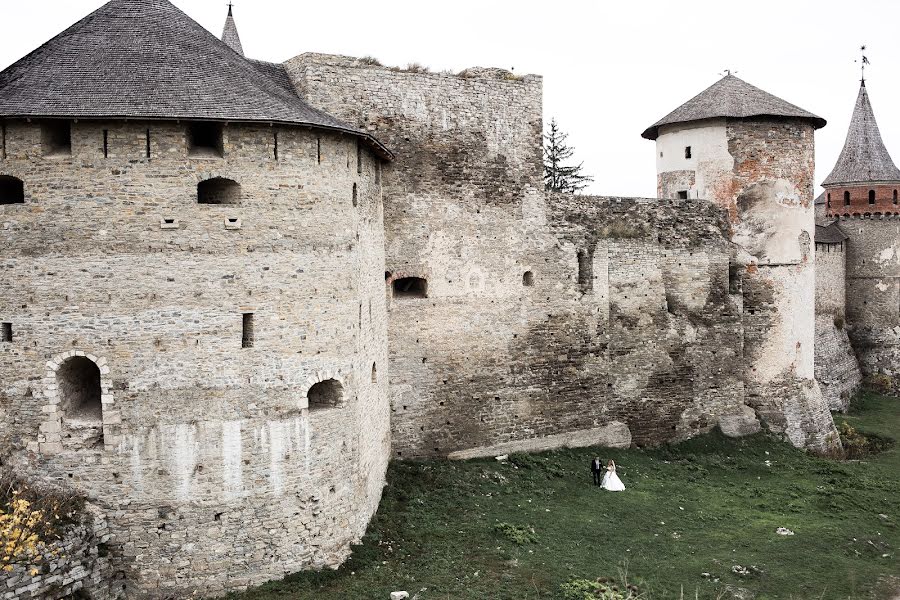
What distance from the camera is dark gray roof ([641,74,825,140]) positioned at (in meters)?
23.0

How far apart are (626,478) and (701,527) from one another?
9.41 feet

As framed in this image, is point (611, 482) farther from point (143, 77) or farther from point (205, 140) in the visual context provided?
point (143, 77)

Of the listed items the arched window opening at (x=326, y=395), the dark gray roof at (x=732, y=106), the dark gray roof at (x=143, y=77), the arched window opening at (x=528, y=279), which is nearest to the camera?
the dark gray roof at (x=143, y=77)

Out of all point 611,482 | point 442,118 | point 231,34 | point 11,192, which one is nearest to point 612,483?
point 611,482

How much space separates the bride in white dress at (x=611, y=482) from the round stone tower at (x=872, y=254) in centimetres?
2233

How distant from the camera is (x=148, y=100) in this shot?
1312 cm

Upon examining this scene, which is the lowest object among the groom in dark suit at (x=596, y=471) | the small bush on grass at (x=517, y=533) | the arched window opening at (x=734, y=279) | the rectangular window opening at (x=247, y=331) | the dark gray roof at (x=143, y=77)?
the small bush on grass at (x=517, y=533)

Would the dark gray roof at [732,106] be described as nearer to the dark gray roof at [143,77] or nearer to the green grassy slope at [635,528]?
the green grassy slope at [635,528]

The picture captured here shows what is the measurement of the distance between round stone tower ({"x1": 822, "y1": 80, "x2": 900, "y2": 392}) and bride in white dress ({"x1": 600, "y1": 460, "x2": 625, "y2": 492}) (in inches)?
879

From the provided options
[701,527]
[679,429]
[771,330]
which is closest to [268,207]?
[701,527]

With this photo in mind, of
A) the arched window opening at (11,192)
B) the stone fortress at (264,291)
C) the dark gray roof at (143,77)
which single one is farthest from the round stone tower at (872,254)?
the arched window opening at (11,192)

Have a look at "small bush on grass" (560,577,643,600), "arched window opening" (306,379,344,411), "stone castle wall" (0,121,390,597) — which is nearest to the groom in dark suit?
"small bush on grass" (560,577,643,600)

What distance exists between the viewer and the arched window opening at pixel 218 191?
13.8 m

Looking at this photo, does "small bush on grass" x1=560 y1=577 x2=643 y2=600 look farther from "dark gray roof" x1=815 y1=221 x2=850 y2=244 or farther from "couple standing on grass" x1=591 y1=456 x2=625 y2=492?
"dark gray roof" x1=815 y1=221 x2=850 y2=244
